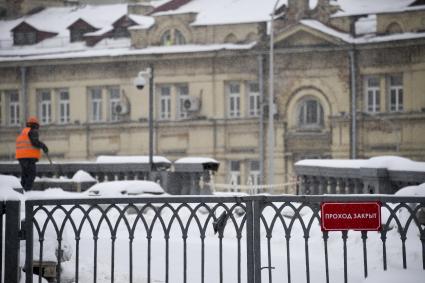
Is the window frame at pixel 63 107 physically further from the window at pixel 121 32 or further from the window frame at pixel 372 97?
the window frame at pixel 372 97

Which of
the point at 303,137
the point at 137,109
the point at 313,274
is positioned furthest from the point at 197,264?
the point at 137,109

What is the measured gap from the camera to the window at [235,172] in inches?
1708

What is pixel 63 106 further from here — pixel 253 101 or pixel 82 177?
pixel 82 177

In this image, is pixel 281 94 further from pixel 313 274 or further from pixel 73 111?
pixel 313 274

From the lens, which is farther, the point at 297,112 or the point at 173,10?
the point at 173,10

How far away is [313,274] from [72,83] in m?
36.6

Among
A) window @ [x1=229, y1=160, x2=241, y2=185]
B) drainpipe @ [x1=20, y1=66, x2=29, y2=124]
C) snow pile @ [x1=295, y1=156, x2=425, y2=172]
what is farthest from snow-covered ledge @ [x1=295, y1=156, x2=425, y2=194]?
drainpipe @ [x1=20, y1=66, x2=29, y2=124]

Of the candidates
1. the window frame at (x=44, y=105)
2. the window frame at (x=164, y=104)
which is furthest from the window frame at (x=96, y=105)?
the window frame at (x=164, y=104)

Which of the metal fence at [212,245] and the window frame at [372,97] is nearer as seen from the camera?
the metal fence at [212,245]

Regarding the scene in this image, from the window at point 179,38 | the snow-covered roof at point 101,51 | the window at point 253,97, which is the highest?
the window at point 179,38

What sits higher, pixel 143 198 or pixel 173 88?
pixel 173 88

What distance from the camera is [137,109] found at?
45812 mm

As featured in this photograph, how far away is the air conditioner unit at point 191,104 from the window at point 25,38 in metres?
9.12

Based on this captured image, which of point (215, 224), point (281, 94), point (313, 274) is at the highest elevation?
point (281, 94)
